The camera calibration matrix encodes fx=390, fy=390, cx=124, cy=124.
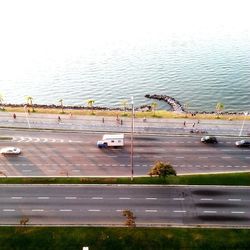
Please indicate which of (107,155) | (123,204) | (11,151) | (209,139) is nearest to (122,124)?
(107,155)

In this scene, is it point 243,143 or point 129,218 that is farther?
point 243,143

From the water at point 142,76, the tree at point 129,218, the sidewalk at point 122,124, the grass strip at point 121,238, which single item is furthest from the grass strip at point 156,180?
the water at point 142,76

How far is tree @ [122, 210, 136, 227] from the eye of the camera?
57.4 m

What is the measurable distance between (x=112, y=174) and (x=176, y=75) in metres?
76.6

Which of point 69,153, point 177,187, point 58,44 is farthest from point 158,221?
point 58,44

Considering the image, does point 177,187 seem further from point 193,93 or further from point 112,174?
point 193,93

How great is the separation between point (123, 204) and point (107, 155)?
1625 cm

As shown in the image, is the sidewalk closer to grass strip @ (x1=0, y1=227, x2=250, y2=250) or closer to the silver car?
the silver car

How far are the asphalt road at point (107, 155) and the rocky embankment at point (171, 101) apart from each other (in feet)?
94.2

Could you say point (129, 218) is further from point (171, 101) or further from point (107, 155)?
point (171, 101)

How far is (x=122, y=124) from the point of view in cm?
9062

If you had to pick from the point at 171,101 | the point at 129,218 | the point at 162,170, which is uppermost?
the point at 171,101

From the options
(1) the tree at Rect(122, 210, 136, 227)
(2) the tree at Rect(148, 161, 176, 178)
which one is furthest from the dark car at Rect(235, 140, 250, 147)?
(1) the tree at Rect(122, 210, 136, 227)

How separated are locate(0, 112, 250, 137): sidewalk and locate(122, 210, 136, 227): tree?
2995 cm
